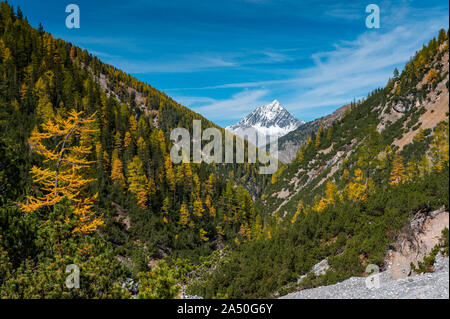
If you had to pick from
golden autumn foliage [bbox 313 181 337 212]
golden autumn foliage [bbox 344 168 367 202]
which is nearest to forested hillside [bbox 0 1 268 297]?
golden autumn foliage [bbox 313 181 337 212]

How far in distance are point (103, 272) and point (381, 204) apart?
21452mm

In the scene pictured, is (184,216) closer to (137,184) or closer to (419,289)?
(137,184)

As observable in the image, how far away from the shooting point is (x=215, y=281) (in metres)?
18.9

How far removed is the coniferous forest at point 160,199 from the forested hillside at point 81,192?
95mm

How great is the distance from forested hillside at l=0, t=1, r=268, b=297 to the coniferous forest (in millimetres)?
95

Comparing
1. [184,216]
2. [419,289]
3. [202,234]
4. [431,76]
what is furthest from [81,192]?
Answer: [431,76]

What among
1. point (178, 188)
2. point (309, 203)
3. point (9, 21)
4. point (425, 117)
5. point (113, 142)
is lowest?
point (309, 203)

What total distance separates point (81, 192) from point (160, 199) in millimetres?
32373

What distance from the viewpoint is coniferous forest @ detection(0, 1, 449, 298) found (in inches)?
352

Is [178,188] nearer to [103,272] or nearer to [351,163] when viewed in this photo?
[103,272]

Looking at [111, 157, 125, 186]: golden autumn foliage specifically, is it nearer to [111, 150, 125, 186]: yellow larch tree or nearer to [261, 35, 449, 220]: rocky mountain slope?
[111, 150, 125, 186]: yellow larch tree

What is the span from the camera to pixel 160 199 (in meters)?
54.8

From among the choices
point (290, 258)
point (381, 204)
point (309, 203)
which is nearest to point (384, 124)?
point (309, 203)
